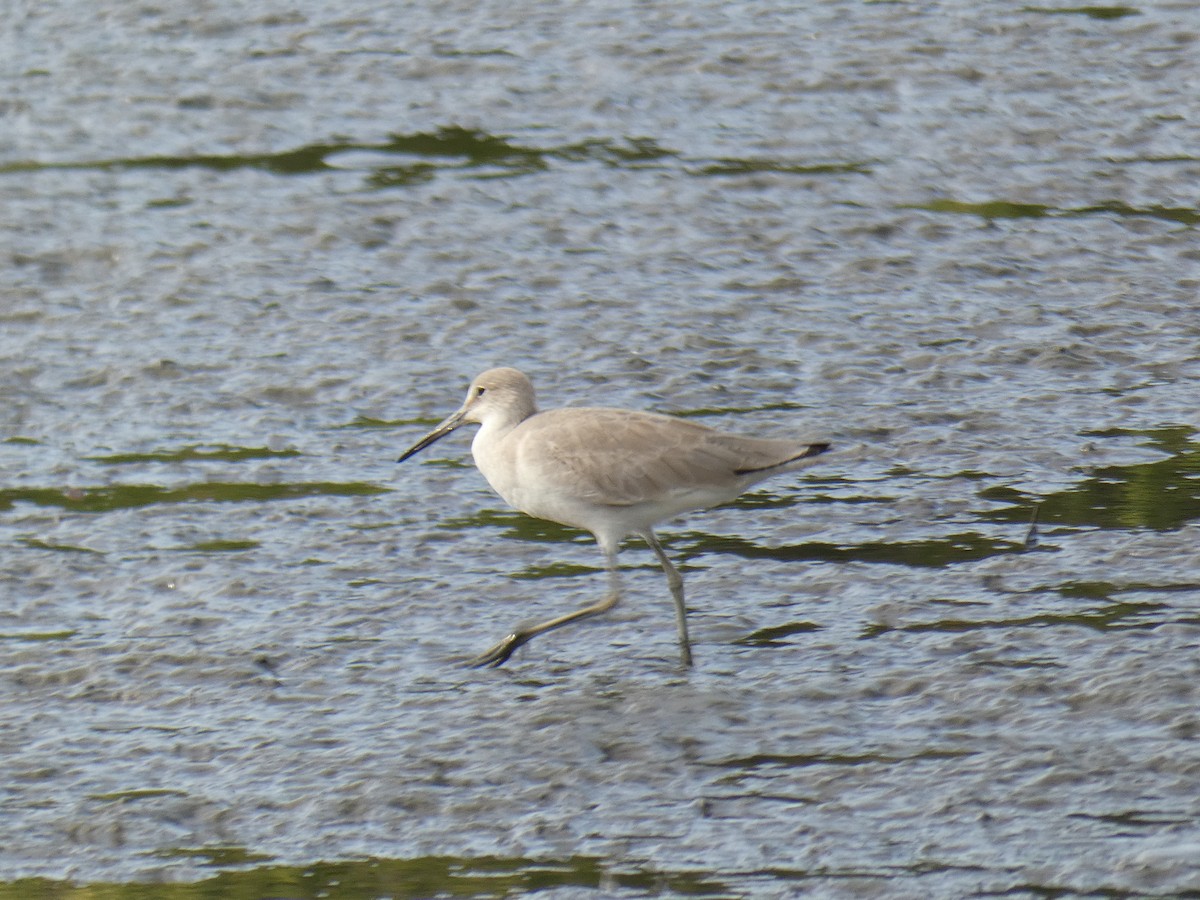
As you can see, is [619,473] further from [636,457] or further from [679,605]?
[679,605]

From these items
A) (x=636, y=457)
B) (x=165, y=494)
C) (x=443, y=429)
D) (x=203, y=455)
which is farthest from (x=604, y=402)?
(x=636, y=457)

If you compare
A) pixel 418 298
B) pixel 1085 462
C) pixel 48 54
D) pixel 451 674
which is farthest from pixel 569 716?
pixel 48 54

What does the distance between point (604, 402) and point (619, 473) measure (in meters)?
2.08

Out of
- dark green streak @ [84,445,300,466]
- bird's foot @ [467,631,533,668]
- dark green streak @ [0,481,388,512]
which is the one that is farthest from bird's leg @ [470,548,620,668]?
dark green streak @ [84,445,300,466]

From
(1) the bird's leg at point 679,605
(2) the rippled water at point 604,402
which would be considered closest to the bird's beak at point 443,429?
(2) the rippled water at point 604,402

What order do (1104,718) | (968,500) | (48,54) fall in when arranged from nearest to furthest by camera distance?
(1104,718) < (968,500) < (48,54)

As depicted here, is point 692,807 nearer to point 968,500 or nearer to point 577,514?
point 577,514

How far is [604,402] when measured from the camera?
8.70 m

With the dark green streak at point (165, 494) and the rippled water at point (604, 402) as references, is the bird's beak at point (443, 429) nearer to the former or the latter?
the rippled water at point (604, 402)

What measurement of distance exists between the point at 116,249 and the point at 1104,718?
20.7 feet

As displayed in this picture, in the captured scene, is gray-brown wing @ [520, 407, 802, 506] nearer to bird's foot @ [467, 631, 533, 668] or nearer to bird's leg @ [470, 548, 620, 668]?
bird's leg @ [470, 548, 620, 668]

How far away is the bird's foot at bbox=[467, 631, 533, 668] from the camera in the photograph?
655cm

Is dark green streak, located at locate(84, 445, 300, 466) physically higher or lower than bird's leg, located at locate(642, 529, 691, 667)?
higher

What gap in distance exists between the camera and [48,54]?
531 inches
